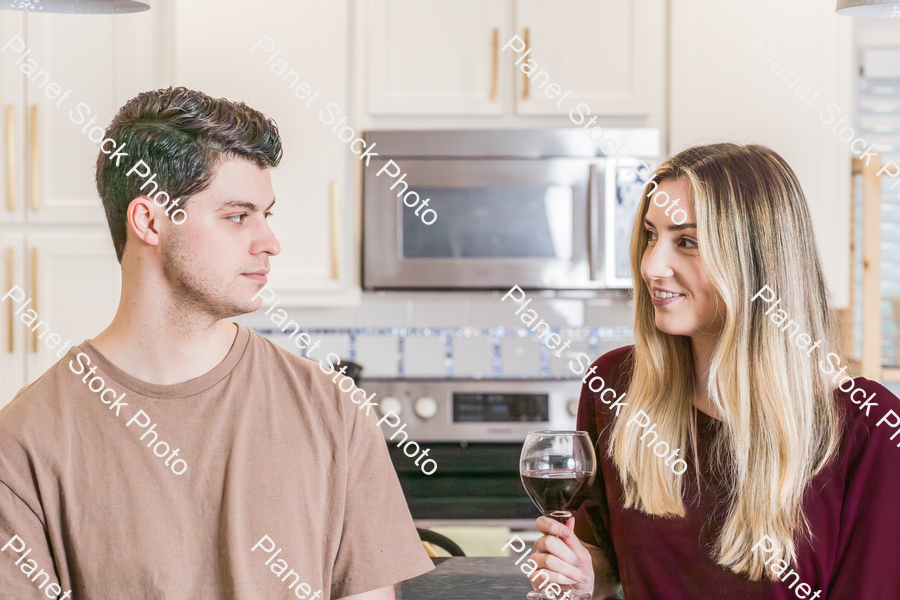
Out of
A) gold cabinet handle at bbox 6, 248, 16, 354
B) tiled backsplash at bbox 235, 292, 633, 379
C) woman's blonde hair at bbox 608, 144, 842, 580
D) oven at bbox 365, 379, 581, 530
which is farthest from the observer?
tiled backsplash at bbox 235, 292, 633, 379

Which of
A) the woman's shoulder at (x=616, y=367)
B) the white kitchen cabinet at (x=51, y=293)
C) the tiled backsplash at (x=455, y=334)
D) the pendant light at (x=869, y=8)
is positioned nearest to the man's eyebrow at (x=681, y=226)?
the woman's shoulder at (x=616, y=367)

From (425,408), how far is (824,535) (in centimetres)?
165

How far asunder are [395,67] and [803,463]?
72.8 inches

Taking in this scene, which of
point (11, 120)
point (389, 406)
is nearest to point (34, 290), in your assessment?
point (11, 120)

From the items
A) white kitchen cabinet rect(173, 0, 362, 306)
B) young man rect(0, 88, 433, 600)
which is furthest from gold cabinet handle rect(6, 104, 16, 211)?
young man rect(0, 88, 433, 600)

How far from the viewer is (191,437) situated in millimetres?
1169

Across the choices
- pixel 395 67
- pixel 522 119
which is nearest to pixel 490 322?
pixel 522 119

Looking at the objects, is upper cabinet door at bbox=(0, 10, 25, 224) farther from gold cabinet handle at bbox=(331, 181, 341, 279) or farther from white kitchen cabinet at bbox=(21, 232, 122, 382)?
gold cabinet handle at bbox=(331, 181, 341, 279)

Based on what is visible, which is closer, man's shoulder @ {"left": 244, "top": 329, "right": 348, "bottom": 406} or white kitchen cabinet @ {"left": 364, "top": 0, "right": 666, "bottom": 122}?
man's shoulder @ {"left": 244, "top": 329, "right": 348, "bottom": 406}

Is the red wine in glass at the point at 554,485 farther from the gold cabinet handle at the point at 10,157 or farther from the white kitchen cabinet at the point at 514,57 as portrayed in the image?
the gold cabinet handle at the point at 10,157

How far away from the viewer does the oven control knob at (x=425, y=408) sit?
2.77 metres

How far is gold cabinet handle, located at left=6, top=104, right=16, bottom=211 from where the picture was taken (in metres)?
2.63

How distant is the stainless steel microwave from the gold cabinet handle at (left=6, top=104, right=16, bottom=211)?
3.72ft

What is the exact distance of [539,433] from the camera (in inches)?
44.7
